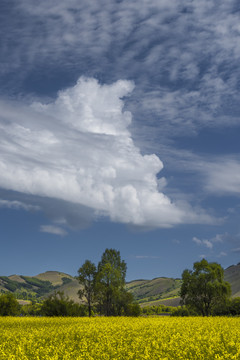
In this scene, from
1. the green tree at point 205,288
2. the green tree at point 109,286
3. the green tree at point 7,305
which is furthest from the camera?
the green tree at point 7,305

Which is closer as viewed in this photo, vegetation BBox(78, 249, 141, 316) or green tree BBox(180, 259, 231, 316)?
green tree BBox(180, 259, 231, 316)

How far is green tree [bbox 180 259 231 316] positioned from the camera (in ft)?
259

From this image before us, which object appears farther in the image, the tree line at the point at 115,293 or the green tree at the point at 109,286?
the green tree at the point at 109,286

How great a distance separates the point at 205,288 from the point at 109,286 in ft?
75.9

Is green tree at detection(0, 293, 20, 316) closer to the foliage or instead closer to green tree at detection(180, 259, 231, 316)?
the foliage

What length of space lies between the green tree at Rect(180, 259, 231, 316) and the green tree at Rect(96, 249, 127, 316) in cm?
1642

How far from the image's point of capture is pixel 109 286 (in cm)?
8638

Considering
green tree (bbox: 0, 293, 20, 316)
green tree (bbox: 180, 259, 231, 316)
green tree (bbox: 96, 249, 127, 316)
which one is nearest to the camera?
green tree (bbox: 180, 259, 231, 316)

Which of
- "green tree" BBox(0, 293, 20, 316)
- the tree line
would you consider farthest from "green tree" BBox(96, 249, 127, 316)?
"green tree" BBox(0, 293, 20, 316)

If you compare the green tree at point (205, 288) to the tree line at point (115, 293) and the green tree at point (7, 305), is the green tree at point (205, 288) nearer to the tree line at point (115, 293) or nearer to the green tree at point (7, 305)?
the tree line at point (115, 293)

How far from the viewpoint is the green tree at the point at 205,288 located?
259 ft

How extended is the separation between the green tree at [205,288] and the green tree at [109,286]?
53.9ft

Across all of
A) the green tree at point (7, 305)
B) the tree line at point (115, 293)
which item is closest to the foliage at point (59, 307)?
the tree line at point (115, 293)

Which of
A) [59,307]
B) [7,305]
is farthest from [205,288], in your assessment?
[7,305]
